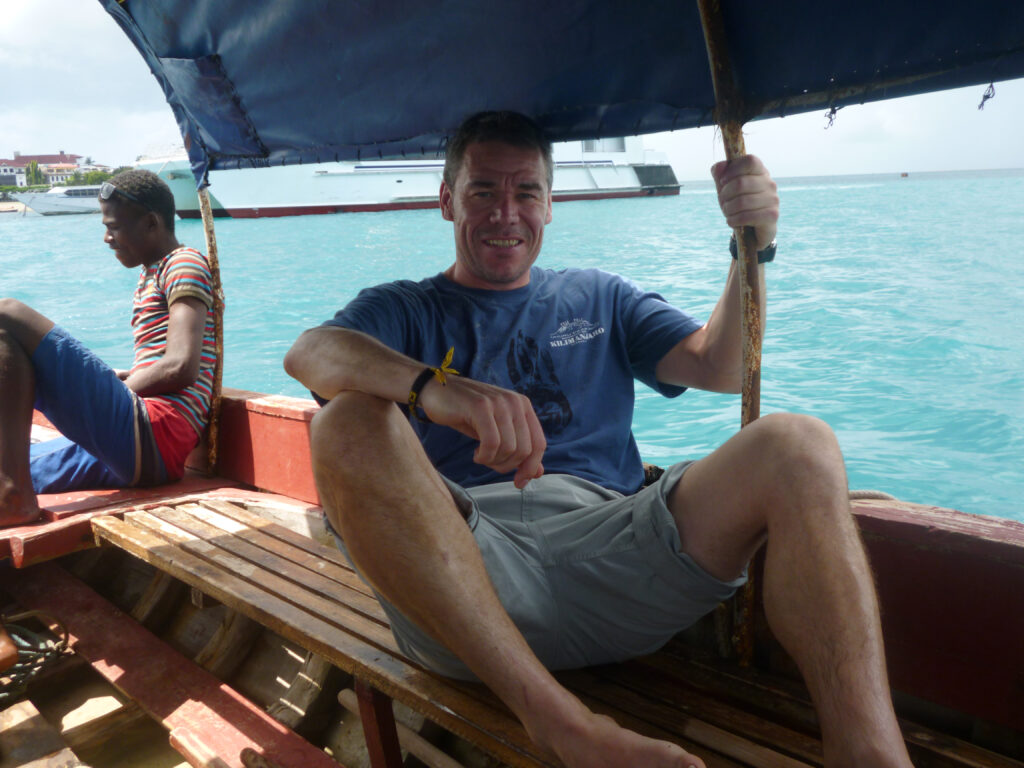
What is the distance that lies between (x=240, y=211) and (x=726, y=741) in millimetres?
37452

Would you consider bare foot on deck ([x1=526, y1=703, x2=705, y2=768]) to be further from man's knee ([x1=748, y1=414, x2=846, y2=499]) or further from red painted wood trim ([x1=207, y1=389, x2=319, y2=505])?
red painted wood trim ([x1=207, y1=389, x2=319, y2=505])

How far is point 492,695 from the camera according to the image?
1301 mm

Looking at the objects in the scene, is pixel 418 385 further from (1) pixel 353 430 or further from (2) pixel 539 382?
(2) pixel 539 382

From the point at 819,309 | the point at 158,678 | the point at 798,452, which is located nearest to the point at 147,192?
the point at 158,678

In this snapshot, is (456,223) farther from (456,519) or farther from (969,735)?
(969,735)

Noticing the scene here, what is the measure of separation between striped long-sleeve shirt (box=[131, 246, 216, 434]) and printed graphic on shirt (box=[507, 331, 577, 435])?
5.27 feet

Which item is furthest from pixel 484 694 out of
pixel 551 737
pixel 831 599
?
pixel 831 599

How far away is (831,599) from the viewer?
107 cm

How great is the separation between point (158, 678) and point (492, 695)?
1253 mm

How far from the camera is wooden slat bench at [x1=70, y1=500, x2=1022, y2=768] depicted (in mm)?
1185

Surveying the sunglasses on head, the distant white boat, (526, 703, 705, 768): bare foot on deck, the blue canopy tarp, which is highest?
the distant white boat

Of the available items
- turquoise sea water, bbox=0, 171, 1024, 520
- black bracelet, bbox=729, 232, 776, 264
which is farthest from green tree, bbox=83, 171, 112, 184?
black bracelet, bbox=729, 232, 776, 264

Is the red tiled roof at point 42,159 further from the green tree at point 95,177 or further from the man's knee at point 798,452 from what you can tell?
the man's knee at point 798,452

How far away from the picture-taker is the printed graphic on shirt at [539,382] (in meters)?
1.64
